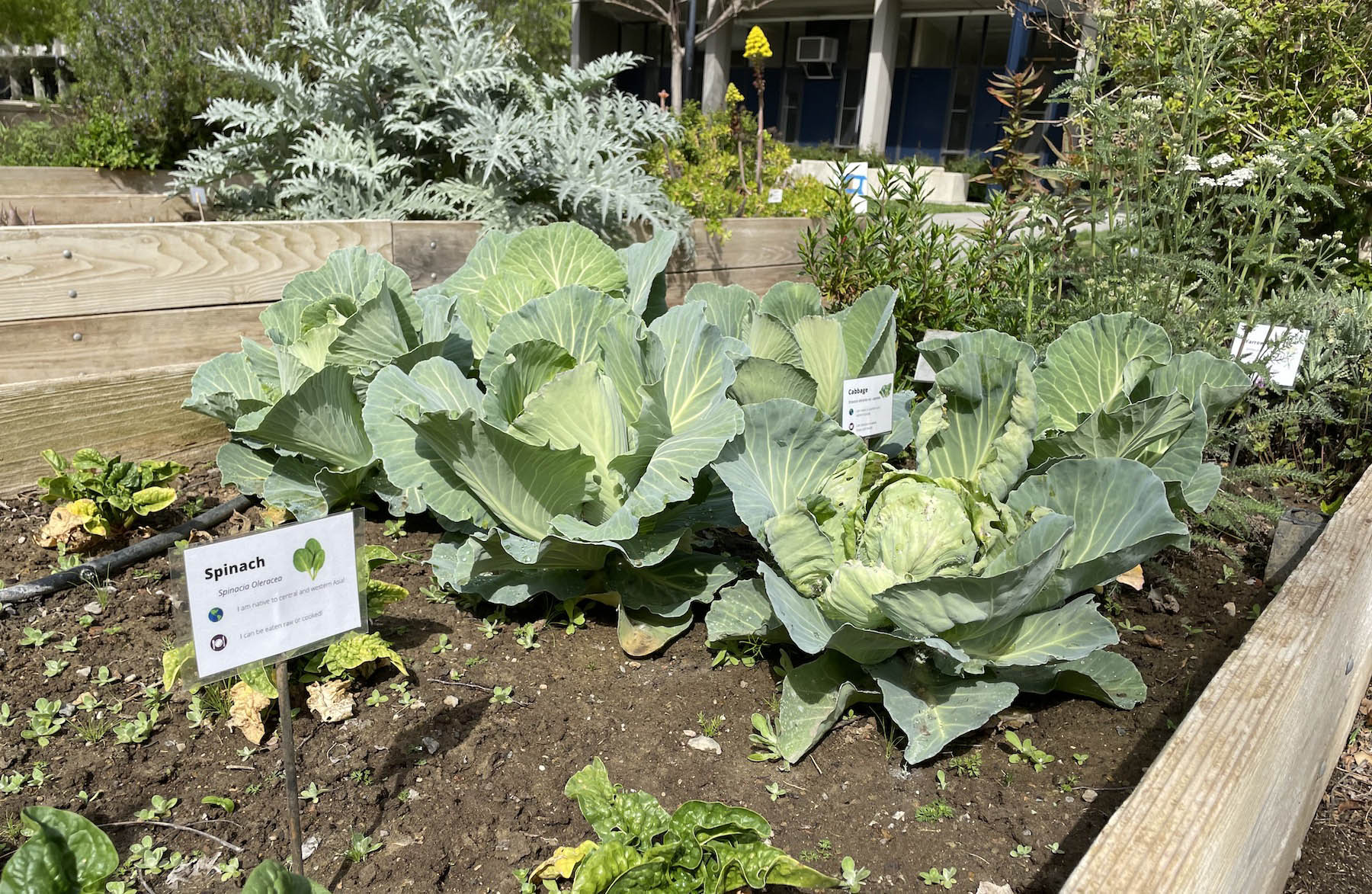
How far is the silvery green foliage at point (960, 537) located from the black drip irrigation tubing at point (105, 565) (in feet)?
5.43

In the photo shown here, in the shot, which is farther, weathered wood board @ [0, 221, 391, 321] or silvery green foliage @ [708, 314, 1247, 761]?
weathered wood board @ [0, 221, 391, 321]

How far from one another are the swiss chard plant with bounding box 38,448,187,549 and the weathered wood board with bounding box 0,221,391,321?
0.57 meters

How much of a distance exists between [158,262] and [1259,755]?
331cm

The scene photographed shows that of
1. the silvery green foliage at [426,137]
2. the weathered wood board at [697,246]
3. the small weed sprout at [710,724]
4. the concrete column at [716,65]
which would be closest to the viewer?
the small weed sprout at [710,724]

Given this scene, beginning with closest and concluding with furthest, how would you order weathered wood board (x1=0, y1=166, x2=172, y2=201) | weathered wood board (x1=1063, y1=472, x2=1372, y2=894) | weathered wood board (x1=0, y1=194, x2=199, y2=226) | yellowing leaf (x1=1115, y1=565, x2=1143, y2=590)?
1. weathered wood board (x1=1063, y1=472, x2=1372, y2=894)
2. yellowing leaf (x1=1115, y1=565, x2=1143, y2=590)
3. weathered wood board (x1=0, y1=194, x2=199, y2=226)
4. weathered wood board (x1=0, y1=166, x2=172, y2=201)

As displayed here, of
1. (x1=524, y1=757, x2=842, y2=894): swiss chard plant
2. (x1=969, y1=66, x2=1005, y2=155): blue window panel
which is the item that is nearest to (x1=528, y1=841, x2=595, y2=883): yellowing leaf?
(x1=524, y1=757, x2=842, y2=894): swiss chard plant

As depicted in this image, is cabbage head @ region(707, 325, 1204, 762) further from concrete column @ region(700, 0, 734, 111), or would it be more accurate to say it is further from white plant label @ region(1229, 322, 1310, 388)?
Result: concrete column @ region(700, 0, 734, 111)

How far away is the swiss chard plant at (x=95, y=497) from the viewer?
2.43m

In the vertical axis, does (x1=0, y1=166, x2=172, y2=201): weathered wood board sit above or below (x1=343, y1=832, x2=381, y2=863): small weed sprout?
above

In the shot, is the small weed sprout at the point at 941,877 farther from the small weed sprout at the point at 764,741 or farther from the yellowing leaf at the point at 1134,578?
the yellowing leaf at the point at 1134,578

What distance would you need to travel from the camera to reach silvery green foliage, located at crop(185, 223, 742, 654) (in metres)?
2.02

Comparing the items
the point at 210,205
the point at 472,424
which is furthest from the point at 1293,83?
the point at 210,205

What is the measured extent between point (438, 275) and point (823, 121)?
19.5 m

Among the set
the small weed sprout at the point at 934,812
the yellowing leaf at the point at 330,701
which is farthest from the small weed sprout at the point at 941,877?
the yellowing leaf at the point at 330,701
